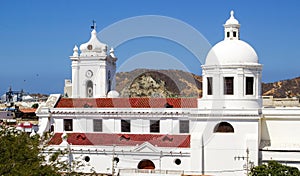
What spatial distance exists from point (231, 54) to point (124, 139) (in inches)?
442

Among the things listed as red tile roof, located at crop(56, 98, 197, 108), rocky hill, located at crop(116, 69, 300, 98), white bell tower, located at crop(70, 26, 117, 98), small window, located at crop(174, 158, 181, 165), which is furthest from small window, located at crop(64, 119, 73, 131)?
rocky hill, located at crop(116, 69, 300, 98)

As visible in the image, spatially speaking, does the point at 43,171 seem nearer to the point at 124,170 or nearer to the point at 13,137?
the point at 13,137

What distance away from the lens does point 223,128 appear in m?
38.3

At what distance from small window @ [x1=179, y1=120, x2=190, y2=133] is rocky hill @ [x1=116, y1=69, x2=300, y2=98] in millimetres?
8766

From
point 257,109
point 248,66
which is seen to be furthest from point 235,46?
point 257,109

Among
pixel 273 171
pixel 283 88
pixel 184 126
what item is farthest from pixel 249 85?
pixel 283 88

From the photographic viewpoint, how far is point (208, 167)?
1496 inches

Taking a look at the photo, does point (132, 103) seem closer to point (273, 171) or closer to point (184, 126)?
point (184, 126)

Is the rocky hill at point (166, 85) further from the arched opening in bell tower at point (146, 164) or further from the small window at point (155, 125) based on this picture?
the arched opening in bell tower at point (146, 164)

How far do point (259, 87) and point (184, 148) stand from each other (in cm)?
742

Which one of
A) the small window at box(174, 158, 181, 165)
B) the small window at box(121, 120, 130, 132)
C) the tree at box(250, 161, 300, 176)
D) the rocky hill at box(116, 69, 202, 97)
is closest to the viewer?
the tree at box(250, 161, 300, 176)

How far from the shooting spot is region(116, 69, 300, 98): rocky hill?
207 ft

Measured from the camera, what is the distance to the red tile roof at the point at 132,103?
42344 mm

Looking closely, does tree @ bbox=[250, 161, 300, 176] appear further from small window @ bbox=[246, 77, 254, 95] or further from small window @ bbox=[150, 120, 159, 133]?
small window @ bbox=[150, 120, 159, 133]
